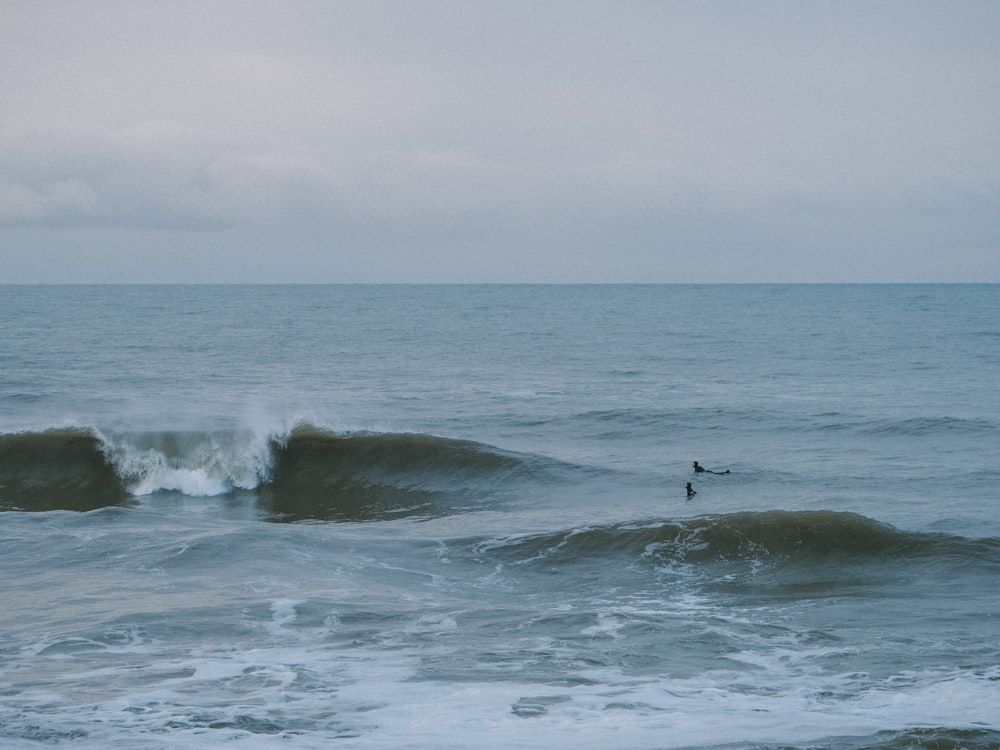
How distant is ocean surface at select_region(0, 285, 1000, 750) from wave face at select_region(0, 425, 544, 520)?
9 cm

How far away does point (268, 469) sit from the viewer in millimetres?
27312

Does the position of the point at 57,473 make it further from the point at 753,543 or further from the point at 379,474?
the point at 753,543

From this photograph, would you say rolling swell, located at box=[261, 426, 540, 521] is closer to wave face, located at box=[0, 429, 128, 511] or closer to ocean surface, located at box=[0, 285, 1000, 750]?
ocean surface, located at box=[0, 285, 1000, 750]

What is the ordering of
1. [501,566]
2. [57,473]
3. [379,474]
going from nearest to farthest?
[501,566]
[57,473]
[379,474]

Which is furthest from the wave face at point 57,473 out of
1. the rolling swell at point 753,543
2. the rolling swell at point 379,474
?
the rolling swell at point 753,543

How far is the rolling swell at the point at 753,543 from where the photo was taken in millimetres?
17875

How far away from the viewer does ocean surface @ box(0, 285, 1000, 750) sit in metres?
10.6

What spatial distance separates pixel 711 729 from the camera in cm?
1016

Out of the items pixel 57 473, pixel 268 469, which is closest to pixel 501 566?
pixel 268 469

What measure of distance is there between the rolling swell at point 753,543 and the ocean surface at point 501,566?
0.07m

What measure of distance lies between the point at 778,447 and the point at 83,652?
20.3 metres

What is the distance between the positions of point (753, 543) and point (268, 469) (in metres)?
14.0

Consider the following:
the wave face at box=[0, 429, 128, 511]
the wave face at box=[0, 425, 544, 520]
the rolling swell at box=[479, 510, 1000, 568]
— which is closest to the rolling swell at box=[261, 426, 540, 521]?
the wave face at box=[0, 425, 544, 520]

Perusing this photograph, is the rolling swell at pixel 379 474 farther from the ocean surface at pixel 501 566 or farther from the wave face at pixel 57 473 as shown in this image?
the wave face at pixel 57 473
